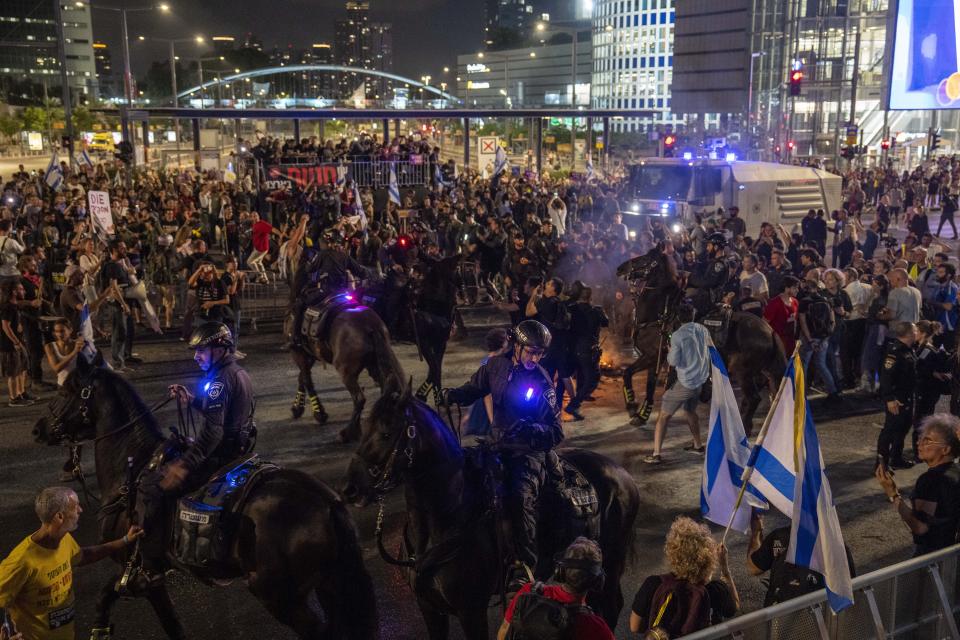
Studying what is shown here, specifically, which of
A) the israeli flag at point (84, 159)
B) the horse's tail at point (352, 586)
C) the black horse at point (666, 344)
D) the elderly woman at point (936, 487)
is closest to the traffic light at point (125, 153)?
the israeli flag at point (84, 159)

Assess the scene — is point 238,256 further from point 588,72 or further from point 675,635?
point 588,72

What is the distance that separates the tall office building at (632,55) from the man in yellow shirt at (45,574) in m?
130

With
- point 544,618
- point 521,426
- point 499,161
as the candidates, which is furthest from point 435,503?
point 499,161

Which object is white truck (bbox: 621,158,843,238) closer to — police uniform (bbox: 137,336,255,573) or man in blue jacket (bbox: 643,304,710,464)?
man in blue jacket (bbox: 643,304,710,464)

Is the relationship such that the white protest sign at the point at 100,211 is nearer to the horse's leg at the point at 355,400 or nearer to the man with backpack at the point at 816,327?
the horse's leg at the point at 355,400

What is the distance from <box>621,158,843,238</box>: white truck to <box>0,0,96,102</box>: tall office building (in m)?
106

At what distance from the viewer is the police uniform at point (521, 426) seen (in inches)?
203

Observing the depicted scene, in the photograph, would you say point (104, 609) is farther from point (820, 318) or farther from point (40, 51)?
point (40, 51)

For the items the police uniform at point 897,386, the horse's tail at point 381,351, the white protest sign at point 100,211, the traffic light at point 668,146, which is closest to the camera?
the police uniform at point 897,386

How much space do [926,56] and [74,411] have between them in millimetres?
21998

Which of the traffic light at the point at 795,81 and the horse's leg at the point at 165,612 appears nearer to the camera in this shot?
the horse's leg at the point at 165,612

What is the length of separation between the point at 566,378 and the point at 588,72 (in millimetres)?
150676

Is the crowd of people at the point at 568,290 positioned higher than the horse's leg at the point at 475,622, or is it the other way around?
the crowd of people at the point at 568,290

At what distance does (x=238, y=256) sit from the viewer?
65.6 ft
